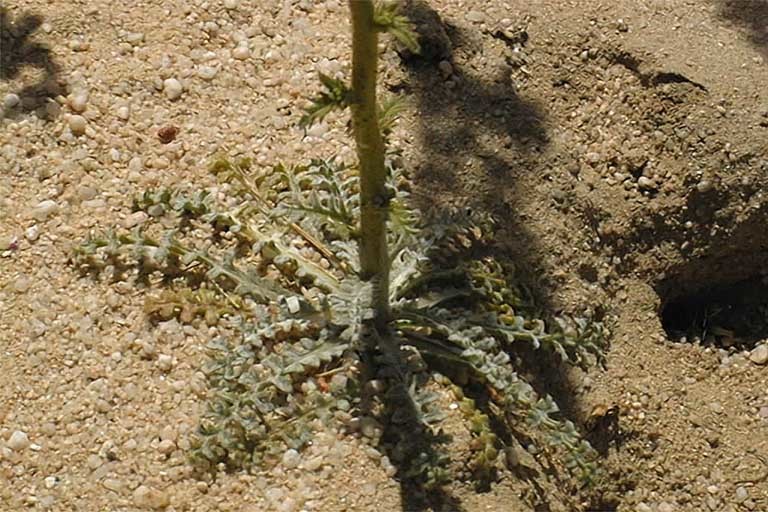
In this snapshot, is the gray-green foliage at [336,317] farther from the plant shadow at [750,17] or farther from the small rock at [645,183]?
the plant shadow at [750,17]

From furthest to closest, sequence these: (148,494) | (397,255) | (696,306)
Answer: (696,306), (397,255), (148,494)

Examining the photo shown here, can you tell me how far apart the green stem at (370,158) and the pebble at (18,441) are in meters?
1.03

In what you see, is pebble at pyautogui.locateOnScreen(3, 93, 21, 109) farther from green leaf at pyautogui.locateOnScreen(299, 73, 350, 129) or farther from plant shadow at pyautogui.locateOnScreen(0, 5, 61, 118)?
green leaf at pyautogui.locateOnScreen(299, 73, 350, 129)

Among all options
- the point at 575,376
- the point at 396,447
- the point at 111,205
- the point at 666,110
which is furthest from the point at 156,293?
the point at 666,110

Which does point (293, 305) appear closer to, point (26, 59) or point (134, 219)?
point (134, 219)

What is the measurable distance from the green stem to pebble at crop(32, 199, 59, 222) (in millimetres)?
1040

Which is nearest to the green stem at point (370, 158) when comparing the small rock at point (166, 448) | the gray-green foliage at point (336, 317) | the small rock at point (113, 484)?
the gray-green foliage at point (336, 317)

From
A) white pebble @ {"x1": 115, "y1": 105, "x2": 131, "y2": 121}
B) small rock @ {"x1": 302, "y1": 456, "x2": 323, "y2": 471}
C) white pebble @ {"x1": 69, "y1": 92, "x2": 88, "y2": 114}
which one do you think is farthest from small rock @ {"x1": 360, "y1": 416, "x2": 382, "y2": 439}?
white pebble @ {"x1": 69, "y1": 92, "x2": 88, "y2": 114}

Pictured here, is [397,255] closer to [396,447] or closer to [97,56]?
[396,447]

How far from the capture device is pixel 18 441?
3.14 m

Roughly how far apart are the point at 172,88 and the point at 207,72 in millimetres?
141

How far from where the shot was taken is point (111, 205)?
363cm

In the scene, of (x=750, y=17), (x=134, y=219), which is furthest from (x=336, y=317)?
(x=750, y=17)

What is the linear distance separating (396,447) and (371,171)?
0.81 m
